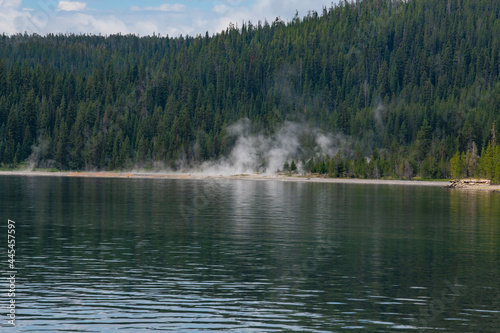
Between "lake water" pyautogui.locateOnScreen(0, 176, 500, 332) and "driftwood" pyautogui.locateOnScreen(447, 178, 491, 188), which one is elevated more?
"driftwood" pyautogui.locateOnScreen(447, 178, 491, 188)

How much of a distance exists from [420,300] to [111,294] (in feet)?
55.1

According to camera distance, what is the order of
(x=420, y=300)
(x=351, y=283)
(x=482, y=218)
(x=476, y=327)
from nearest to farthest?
(x=476, y=327) < (x=420, y=300) < (x=351, y=283) < (x=482, y=218)

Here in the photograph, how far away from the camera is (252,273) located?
4069 centimetres

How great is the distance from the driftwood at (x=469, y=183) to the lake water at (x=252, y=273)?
96.7 metres

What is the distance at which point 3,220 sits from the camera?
69812mm

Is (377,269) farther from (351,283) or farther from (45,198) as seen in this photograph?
(45,198)

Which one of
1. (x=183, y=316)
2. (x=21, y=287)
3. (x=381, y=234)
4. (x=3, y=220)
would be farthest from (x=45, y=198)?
(x=183, y=316)

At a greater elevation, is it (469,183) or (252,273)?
(469,183)

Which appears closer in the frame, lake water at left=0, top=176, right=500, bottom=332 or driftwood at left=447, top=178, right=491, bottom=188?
lake water at left=0, top=176, right=500, bottom=332

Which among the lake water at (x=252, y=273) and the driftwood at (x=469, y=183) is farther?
the driftwood at (x=469, y=183)

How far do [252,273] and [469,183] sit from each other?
145511 millimetres

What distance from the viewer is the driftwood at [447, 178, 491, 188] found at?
16850cm

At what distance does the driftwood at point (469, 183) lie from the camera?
168500mm

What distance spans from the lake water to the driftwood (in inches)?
3808
